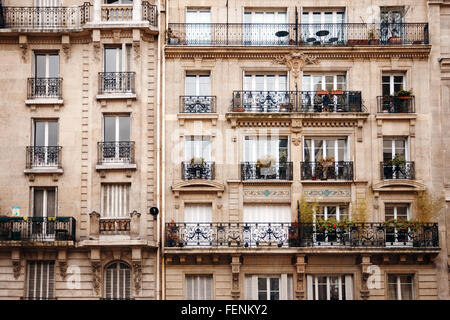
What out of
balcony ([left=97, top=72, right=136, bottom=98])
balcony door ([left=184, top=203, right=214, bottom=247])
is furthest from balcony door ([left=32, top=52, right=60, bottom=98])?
balcony door ([left=184, top=203, right=214, bottom=247])

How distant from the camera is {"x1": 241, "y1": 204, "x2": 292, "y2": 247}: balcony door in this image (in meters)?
27.4

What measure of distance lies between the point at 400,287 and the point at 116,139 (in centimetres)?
1115

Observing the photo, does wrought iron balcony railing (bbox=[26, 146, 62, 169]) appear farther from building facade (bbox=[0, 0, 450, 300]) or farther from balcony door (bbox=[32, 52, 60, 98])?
balcony door (bbox=[32, 52, 60, 98])

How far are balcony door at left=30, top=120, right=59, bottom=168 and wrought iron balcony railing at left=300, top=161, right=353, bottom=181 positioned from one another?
8.72 meters

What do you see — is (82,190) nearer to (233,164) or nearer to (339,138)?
(233,164)

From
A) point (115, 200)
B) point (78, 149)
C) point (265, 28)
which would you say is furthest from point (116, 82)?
point (265, 28)

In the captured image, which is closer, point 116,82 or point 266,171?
point 266,171

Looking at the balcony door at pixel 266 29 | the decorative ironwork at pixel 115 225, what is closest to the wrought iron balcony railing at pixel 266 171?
the decorative ironwork at pixel 115 225

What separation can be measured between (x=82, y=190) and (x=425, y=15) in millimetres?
13792

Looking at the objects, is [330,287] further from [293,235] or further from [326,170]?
[326,170]

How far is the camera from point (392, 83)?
94.4ft

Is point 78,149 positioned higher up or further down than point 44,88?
further down

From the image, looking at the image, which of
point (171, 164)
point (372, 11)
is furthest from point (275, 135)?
point (372, 11)

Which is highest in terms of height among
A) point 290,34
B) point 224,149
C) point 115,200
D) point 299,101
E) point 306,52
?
point 290,34
